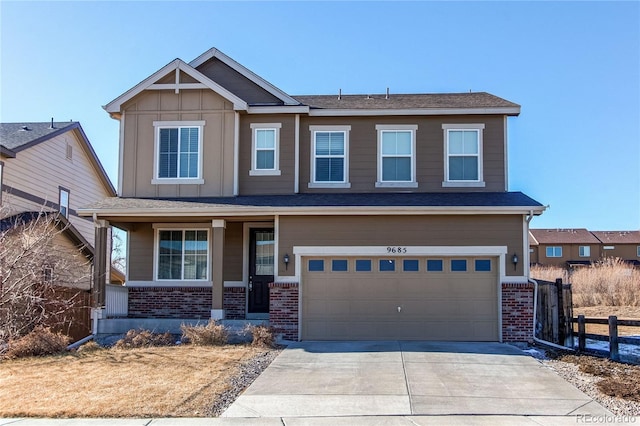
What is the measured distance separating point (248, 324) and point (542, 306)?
279 inches

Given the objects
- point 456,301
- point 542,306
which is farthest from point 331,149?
point 542,306

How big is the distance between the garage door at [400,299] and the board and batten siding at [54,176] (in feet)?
31.3

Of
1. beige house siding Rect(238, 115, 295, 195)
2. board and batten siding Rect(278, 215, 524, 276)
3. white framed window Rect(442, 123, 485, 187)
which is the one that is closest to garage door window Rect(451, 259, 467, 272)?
board and batten siding Rect(278, 215, 524, 276)

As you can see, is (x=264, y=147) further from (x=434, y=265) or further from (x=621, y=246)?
(x=621, y=246)

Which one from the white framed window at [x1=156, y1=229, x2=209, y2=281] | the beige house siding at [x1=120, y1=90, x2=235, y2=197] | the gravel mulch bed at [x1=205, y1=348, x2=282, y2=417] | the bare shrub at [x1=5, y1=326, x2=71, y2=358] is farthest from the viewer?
the white framed window at [x1=156, y1=229, x2=209, y2=281]

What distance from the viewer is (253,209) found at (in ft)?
48.2

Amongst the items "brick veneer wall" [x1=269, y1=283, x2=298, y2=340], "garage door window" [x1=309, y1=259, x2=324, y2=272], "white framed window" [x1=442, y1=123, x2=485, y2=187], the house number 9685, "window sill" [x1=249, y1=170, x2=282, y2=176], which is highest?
"white framed window" [x1=442, y1=123, x2=485, y2=187]

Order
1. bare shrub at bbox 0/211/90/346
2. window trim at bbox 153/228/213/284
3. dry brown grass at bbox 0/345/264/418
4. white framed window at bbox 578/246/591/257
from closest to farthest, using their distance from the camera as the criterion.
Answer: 1. dry brown grass at bbox 0/345/264/418
2. bare shrub at bbox 0/211/90/346
3. window trim at bbox 153/228/213/284
4. white framed window at bbox 578/246/591/257

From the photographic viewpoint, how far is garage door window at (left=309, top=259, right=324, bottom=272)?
1482 cm

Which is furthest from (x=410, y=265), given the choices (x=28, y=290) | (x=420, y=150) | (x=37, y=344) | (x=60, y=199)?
(x=60, y=199)

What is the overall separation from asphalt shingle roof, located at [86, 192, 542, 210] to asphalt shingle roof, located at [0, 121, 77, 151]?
22.1ft

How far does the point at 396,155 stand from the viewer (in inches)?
659

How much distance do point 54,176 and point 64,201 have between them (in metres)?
1.30

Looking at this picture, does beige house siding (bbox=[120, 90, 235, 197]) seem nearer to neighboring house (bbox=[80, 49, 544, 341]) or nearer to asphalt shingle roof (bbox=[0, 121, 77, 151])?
neighboring house (bbox=[80, 49, 544, 341])
